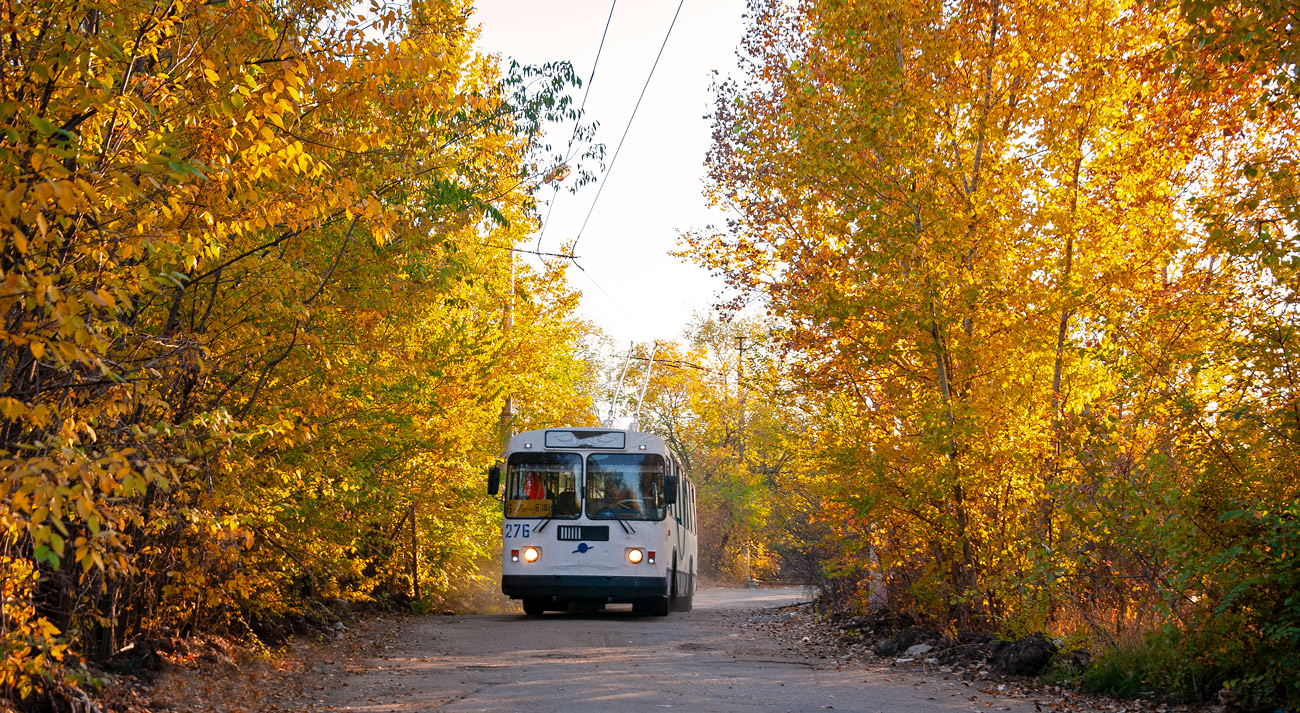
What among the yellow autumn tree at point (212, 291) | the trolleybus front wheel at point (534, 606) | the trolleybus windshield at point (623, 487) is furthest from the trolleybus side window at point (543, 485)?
the yellow autumn tree at point (212, 291)

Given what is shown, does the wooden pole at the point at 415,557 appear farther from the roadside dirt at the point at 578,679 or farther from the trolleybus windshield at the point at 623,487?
the trolleybus windshield at the point at 623,487

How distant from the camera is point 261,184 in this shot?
8.03 m

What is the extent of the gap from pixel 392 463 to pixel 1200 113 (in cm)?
1116

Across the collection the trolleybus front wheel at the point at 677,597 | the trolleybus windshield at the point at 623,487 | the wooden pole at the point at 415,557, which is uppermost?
the trolleybus windshield at the point at 623,487

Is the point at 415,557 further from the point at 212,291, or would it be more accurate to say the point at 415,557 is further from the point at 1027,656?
the point at 1027,656

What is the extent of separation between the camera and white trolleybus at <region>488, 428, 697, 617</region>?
17.4 m

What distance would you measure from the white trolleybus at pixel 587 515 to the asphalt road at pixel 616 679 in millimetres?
2189

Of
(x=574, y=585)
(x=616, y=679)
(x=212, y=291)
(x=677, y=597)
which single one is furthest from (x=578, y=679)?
(x=677, y=597)

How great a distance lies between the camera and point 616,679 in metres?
9.81

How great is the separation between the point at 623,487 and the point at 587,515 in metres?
0.78

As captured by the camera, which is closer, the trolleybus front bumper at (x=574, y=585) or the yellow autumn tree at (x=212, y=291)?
the yellow autumn tree at (x=212, y=291)

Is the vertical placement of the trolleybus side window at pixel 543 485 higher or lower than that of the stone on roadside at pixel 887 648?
higher

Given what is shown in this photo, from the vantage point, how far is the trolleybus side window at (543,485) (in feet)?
57.8

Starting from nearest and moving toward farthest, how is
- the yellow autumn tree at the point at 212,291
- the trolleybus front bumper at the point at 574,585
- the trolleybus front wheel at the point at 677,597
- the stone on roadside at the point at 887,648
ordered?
the yellow autumn tree at the point at 212,291
the stone on roadside at the point at 887,648
the trolleybus front bumper at the point at 574,585
the trolleybus front wheel at the point at 677,597
